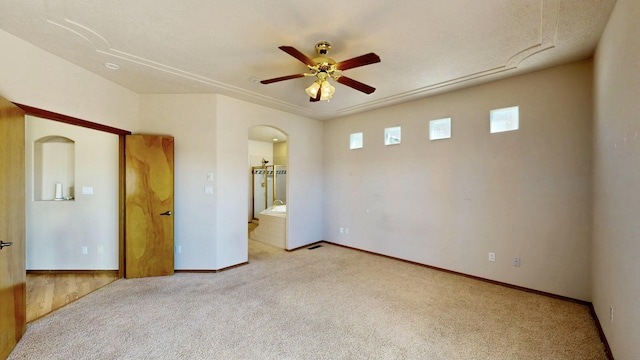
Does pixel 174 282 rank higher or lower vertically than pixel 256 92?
lower

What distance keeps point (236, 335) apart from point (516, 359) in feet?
7.97

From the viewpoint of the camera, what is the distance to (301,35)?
2422 millimetres

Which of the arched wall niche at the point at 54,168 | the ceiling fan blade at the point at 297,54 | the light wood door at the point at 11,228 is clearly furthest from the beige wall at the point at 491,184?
the arched wall niche at the point at 54,168

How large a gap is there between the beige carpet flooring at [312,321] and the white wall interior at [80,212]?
95 cm

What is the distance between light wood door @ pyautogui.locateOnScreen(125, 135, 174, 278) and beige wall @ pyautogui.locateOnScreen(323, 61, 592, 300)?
11.3ft

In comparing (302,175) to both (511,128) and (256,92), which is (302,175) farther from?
(511,128)

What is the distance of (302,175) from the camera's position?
5.49 metres

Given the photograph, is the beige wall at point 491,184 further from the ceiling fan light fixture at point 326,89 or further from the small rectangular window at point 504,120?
the ceiling fan light fixture at point 326,89

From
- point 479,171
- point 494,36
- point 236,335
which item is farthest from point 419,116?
point 236,335

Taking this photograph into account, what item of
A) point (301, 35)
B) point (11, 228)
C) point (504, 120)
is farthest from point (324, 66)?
point (11, 228)

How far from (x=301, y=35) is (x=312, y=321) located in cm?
287

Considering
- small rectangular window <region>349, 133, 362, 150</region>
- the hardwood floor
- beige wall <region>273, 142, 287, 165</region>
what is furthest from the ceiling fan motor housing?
beige wall <region>273, 142, 287, 165</region>

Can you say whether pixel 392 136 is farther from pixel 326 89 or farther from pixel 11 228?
pixel 11 228

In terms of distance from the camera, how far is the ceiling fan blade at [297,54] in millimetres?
2056
